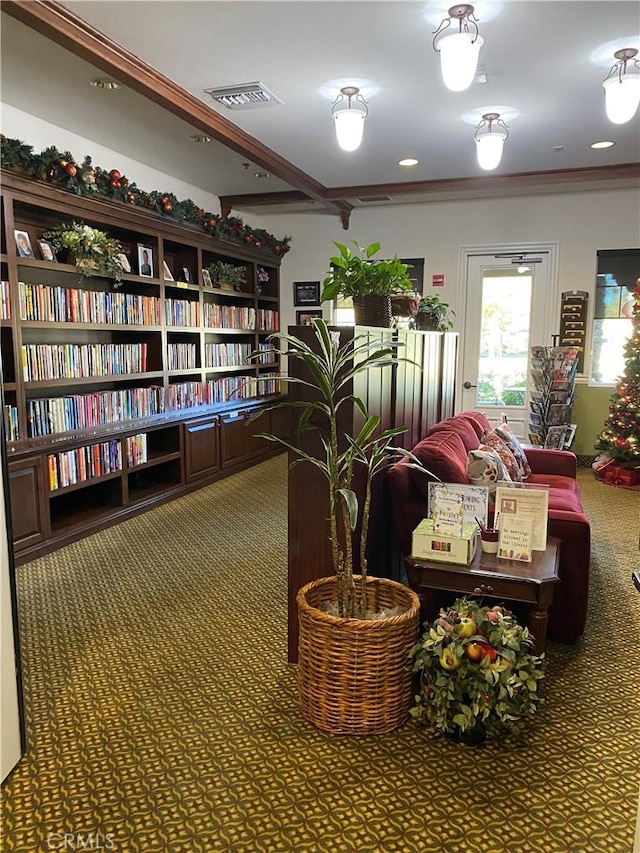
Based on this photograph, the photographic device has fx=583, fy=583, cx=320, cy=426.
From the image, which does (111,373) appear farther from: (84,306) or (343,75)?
(343,75)

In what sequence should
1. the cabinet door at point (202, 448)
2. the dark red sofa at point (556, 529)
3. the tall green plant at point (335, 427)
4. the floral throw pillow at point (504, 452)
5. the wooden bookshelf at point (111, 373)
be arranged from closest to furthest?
1. the tall green plant at point (335, 427)
2. the dark red sofa at point (556, 529)
3. the floral throw pillow at point (504, 452)
4. the wooden bookshelf at point (111, 373)
5. the cabinet door at point (202, 448)

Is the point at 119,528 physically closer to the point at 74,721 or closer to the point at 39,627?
the point at 39,627

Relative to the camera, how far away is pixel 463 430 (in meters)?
3.63

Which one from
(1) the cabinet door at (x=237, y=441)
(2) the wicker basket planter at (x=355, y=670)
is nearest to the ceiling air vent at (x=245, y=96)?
(1) the cabinet door at (x=237, y=441)

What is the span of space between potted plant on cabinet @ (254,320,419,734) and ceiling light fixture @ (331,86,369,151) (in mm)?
1887

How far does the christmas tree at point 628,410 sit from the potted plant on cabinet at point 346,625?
422cm

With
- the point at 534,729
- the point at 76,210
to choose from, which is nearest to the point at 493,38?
the point at 76,210

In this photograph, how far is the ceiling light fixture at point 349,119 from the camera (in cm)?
352

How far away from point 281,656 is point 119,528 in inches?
88.0

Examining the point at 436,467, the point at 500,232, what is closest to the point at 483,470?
the point at 436,467

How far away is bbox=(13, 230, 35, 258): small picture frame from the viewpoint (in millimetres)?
3799

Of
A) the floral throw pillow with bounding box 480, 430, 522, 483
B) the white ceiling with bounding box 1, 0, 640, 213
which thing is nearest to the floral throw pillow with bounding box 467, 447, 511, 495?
the floral throw pillow with bounding box 480, 430, 522, 483

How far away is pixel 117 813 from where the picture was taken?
5.84 ft

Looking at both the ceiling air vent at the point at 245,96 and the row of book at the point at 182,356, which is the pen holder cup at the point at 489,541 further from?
the row of book at the point at 182,356
